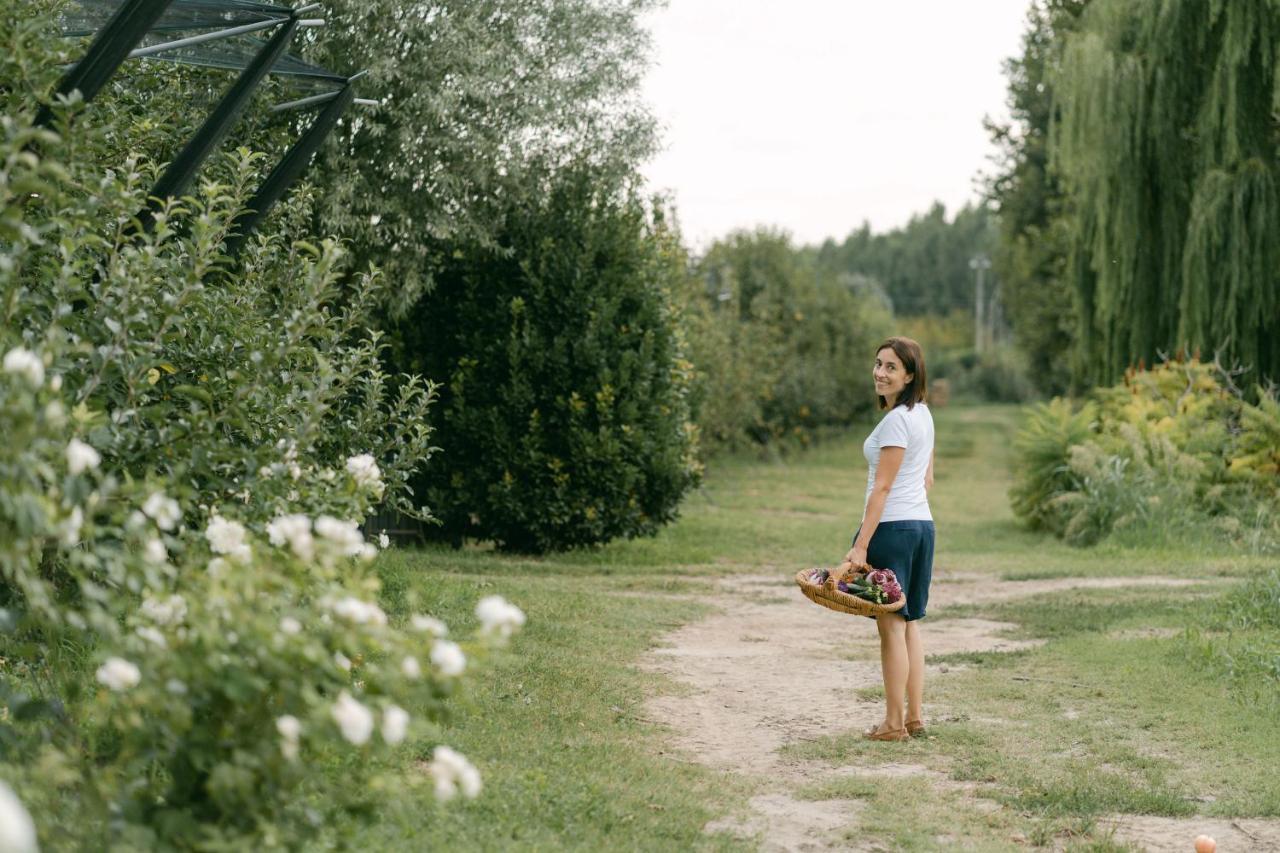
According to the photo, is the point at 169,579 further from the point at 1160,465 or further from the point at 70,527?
the point at 1160,465

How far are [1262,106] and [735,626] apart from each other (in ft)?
31.9

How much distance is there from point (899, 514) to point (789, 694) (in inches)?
63.0

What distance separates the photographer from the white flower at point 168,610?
304 cm

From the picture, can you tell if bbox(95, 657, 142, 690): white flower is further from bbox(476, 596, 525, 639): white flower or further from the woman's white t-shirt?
the woman's white t-shirt

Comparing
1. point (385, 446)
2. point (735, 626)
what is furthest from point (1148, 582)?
point (385, 446)

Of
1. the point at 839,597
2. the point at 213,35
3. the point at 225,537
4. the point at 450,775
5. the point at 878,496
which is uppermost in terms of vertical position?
the point at 213,35

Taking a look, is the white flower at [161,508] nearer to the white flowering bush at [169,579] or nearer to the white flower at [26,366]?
the white flowering bush at [169,579]

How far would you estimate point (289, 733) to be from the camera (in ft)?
9.15

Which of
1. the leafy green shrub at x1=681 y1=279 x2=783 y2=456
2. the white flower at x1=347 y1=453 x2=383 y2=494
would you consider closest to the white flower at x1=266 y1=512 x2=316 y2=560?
the white flower at x1=347 y1=453 x2=383 y2=494

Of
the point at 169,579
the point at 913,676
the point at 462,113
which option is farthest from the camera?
the point at 462,113

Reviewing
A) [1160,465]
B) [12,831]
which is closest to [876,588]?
[12,831]

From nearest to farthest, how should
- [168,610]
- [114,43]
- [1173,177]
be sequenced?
[168,610] < [114,43] < [1173,177]

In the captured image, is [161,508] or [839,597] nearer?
[161,508]

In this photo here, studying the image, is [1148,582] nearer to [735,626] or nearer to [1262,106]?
[735,626]
